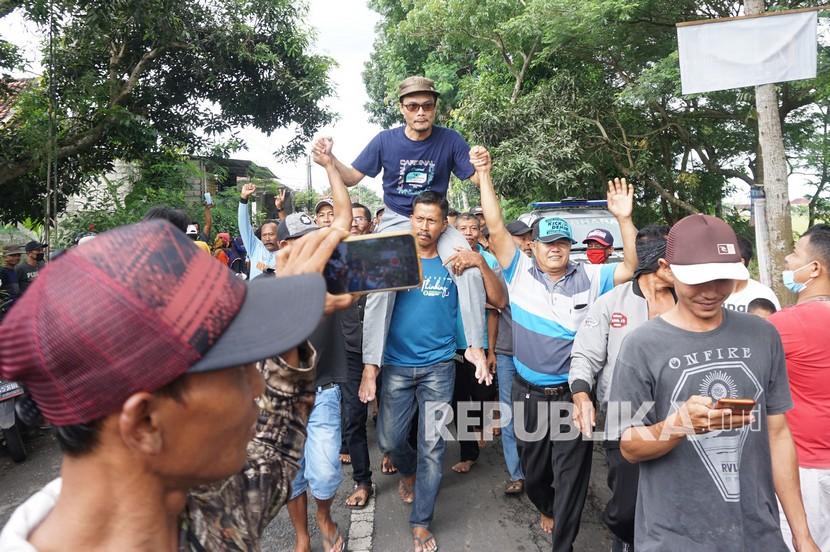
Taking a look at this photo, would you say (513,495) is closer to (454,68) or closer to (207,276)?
(207,276)

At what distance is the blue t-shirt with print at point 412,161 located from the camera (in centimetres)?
382

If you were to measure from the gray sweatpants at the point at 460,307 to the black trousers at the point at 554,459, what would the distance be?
18.8 inches

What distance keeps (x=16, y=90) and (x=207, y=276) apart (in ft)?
34.4

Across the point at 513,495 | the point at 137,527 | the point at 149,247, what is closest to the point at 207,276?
the point at 149,247

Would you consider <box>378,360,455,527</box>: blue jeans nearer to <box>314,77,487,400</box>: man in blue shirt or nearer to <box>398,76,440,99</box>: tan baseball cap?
<box>314,77,487,400</box>: man in blue shirt

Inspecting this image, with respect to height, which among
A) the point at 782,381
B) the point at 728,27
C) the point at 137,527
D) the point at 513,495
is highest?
the point at 728,27

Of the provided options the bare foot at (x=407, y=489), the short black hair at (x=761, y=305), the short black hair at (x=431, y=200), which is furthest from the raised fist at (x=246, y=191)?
the short black hair at (x=761, y=305)

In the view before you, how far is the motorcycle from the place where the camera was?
4.93 meters

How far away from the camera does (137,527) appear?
94 cm

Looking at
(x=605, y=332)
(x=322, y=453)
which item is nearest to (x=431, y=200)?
(x=605, y=332)

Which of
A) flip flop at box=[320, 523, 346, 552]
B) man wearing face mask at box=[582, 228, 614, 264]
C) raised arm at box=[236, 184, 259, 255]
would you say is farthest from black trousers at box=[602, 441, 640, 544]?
raised arm at box=[236, 184, 259, 255]

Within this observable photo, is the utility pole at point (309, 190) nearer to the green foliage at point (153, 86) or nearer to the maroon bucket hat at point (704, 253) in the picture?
the green foliage at point (153, 86)

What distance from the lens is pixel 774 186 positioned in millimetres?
7594

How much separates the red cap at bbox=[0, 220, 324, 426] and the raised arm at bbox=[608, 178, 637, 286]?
9.51ft
